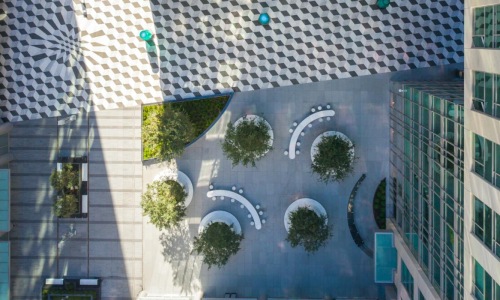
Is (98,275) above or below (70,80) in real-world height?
below

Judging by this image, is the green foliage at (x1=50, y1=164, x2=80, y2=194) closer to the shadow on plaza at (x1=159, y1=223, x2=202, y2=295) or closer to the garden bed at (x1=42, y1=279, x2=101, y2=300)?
the garden bed at (x1=42, y1=279, x2=101, y2=300)

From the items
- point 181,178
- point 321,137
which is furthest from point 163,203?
point 321,137

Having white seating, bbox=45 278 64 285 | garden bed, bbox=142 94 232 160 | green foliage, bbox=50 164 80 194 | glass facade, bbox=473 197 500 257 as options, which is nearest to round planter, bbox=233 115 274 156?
garden bed, bbox=142 94 232 160

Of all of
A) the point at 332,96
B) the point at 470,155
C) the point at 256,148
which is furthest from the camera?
the point at 332,96

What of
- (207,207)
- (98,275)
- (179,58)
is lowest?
(98,275)

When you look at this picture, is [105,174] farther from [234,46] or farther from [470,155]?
[470,155]

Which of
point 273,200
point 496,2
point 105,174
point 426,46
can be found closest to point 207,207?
point 273,200
